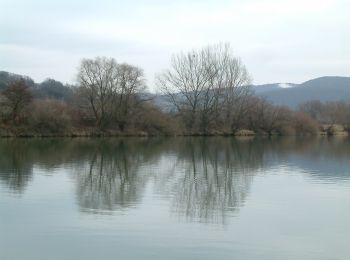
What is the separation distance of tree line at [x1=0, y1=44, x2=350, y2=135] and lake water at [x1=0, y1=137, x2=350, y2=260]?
30.7m

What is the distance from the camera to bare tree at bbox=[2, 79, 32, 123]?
50969mm

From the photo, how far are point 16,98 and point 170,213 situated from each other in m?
42.7

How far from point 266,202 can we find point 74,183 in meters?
6.78

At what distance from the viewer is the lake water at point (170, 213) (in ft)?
29.5

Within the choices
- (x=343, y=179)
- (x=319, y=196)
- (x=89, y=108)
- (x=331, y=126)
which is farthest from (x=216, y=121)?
(x=319, y=196)

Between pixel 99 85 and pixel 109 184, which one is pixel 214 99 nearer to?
pixel 99 85

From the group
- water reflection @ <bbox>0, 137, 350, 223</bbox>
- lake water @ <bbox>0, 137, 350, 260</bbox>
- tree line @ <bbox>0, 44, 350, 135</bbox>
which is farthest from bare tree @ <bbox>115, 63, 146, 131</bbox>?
lake water @ <bbox>0, 137, 350, 260</bbox>

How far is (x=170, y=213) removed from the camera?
12.3 m

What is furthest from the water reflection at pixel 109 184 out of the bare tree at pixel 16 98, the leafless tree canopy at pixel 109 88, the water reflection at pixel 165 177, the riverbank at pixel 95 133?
the leafless tree canopy at pixel 109 88

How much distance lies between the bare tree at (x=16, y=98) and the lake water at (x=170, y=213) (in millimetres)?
30309

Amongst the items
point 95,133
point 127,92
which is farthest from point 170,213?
point 127,92

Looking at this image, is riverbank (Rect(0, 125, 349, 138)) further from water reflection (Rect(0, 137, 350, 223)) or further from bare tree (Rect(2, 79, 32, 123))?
water reflection (Rect(0, 137, 350, 223))

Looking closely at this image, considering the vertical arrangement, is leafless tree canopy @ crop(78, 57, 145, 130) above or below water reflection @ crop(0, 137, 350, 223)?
above

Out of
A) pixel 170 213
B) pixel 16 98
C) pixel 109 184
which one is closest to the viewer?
pixel 170 213
